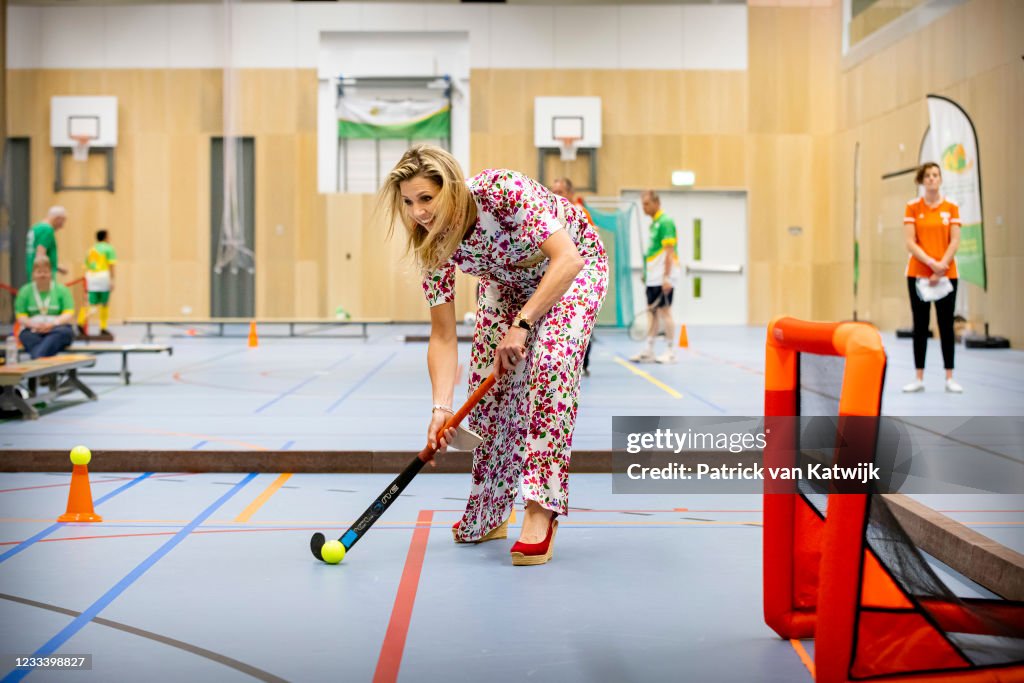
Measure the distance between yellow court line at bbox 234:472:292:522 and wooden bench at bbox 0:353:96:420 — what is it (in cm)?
253

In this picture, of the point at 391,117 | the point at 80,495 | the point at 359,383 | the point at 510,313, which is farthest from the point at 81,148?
the point at 510,313

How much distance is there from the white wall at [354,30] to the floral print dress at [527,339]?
17.9 metres

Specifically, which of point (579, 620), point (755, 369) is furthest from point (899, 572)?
point (755, 369)

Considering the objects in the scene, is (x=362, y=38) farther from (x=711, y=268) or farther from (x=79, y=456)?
(x=79, y=456)

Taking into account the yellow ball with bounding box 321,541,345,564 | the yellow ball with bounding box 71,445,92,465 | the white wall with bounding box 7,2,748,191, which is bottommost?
the yellow ball with bounding box 321,541,345,564

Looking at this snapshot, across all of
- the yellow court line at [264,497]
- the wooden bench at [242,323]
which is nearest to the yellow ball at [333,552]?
the yellow court line at [264,497]

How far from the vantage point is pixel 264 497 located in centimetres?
494

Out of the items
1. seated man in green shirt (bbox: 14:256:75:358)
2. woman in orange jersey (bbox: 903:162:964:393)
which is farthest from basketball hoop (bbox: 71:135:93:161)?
woman in orange jersey (bbox: 903:162:964:393)

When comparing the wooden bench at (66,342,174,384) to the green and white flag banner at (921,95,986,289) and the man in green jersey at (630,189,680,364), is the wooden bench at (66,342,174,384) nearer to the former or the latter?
the man in green jersey at (630,189,680,364)

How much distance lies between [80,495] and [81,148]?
60.4 feet

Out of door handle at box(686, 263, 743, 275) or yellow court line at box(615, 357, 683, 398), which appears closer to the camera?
yellow court line at box(615, 357, 683, 398)

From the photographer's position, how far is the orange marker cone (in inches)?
169

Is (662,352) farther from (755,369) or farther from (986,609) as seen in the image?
(986,609)

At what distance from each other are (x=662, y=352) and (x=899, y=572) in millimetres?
11592
